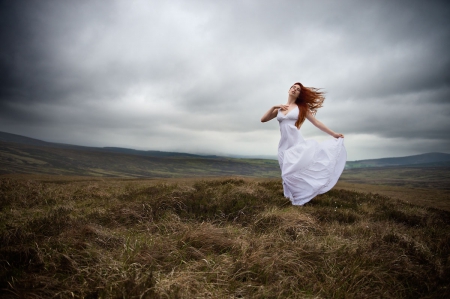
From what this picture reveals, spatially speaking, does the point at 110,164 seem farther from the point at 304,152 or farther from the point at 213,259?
the point at 213,259

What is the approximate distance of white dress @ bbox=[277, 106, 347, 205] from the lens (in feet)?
22.4

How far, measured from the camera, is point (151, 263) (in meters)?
2.81

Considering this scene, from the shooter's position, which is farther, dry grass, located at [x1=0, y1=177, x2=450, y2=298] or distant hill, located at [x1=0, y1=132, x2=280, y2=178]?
distant hill, located at [x1=0, y1=132, x2=280, y2=178]

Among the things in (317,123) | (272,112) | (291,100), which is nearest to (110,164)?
(272,112)

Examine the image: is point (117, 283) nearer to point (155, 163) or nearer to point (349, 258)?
point (349, 258)

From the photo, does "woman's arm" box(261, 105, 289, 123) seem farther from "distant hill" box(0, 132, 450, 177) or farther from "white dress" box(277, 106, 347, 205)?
"distant hill" box(0, 132, 450, 177)

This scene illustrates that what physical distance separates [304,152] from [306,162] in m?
0.33

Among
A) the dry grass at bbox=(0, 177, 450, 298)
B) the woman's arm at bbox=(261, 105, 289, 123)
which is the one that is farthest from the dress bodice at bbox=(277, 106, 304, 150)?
the dry grass at bbox=(0, 177, 450, 298)

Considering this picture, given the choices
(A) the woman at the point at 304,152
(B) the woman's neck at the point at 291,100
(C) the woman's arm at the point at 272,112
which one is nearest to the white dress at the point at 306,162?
(A) the woman at the point at 304,152

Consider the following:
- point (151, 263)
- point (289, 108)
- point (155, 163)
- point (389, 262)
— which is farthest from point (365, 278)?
point (155, 163)

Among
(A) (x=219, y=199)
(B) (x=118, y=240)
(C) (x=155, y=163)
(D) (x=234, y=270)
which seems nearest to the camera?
(D) (x=234, y=270)

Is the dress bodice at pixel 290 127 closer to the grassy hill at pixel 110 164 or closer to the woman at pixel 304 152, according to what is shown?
the woman at pixel 304 152

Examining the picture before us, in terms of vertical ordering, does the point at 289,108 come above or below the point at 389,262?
above

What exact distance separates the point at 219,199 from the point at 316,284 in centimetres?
418
